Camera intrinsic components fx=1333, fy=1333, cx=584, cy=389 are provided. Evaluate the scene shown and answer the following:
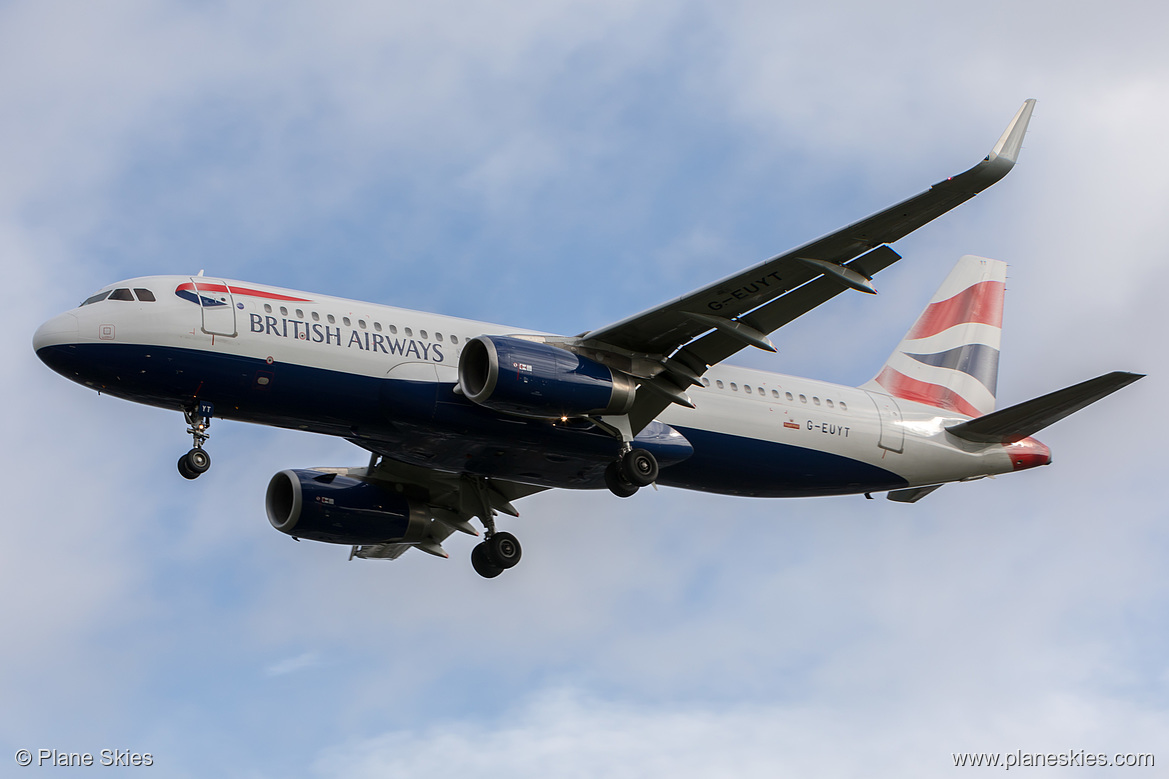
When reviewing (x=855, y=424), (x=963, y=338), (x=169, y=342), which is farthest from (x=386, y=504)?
(x=963, y=338)

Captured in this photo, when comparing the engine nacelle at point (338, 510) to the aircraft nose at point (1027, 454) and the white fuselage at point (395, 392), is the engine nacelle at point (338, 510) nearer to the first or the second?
the white fuselage at point (395, 392)

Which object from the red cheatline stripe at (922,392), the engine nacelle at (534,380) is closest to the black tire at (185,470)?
the engine nacelle at (534,380)

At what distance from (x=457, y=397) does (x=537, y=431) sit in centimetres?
212

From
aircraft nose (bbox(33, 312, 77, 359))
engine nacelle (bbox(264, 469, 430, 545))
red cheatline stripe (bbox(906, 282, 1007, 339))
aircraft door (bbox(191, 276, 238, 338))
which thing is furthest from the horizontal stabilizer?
aircraft nose (bbox(33, 312, 77, 359))

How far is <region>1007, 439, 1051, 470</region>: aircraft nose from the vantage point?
34.6 m

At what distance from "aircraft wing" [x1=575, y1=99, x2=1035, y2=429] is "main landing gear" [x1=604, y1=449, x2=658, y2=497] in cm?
93

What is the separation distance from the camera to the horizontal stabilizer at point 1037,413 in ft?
94.7

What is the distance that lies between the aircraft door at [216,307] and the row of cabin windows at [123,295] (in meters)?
0.96

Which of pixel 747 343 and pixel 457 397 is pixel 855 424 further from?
pixel 457 397

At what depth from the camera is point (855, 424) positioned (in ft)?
110

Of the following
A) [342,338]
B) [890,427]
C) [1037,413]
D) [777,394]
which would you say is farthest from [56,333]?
[1037,413]

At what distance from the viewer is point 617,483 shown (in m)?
30.1

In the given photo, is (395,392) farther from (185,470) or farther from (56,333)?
(56,333)

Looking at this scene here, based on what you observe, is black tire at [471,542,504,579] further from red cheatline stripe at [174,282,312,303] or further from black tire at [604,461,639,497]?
red cheatline stripe at [174,282,312,303]
